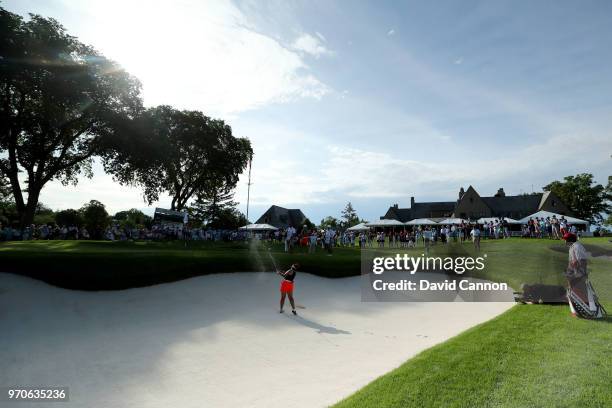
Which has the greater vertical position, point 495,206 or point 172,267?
point 495,206

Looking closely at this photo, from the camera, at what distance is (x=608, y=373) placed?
22.8 ft

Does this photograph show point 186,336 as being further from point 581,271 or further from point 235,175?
point 235,175

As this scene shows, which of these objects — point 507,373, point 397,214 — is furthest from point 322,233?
point 397,214

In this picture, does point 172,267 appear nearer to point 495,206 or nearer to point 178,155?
point 178,155

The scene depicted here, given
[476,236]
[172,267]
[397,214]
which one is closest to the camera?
[172,267]

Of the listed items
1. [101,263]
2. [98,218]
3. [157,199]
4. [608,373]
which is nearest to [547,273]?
[608,373]

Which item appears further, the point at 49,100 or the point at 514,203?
the point at 514,203

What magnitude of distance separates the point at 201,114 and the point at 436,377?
48950 mm

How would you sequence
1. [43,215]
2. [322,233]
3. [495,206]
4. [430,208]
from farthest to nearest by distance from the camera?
[43,215] → [430,208] → [495,206] → [322,233]

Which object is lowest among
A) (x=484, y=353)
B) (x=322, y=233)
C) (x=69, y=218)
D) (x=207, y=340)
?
(x=207, y=340)

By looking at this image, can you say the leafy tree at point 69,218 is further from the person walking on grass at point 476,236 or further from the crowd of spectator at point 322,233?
the person walking on grass at point 476,236

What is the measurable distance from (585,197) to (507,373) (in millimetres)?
98343

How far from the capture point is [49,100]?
28.8m

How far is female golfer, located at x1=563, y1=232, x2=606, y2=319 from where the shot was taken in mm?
11328
